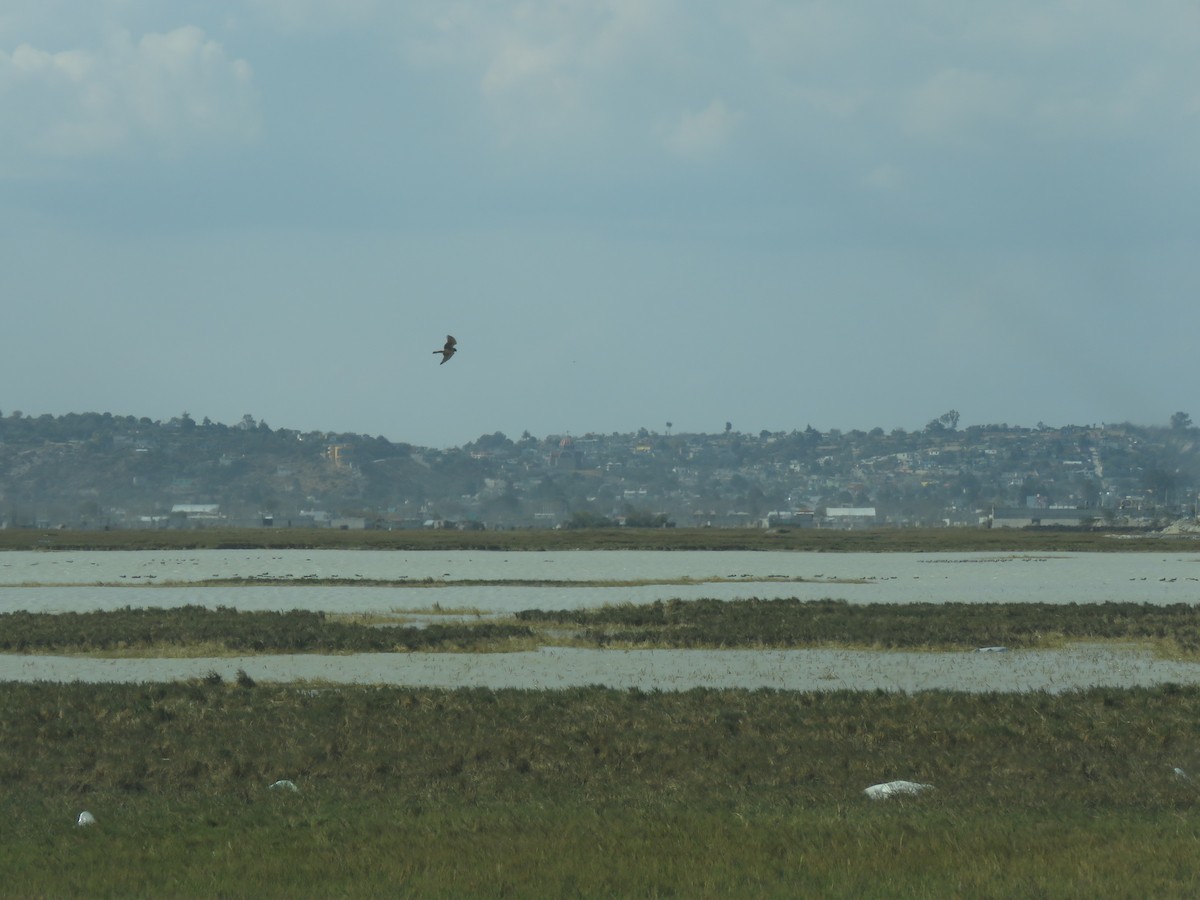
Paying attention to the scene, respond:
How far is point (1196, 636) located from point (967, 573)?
40933 mm

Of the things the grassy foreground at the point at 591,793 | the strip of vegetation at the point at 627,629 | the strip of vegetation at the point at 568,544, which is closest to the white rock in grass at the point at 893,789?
the grassy foreground at the point at 591,793

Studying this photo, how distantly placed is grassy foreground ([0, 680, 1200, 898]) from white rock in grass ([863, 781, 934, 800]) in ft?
0.66

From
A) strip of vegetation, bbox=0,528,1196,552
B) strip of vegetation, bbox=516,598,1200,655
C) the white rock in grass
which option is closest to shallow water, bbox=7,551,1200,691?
strip of vegetation, bbox=516,598,1200,655

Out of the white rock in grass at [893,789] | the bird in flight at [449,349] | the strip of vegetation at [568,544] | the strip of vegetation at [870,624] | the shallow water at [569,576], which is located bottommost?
the strip of vegetation at [568,544]

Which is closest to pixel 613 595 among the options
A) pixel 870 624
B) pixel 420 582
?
pixel 420 582

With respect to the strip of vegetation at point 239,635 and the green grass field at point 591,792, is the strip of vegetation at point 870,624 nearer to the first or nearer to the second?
the strip of vegetation at point 239,635

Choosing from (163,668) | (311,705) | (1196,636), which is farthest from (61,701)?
(1196,636)

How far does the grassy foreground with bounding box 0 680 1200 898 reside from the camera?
36.1ft

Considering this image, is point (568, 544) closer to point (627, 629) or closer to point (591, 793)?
point (627, 629)

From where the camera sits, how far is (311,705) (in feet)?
67.9

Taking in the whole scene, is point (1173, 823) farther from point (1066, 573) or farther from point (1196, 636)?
point (1066, 573)

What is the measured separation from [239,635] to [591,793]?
20.3 metres

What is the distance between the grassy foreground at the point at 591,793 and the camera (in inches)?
433

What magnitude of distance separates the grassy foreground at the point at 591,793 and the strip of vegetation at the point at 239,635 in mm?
8509
